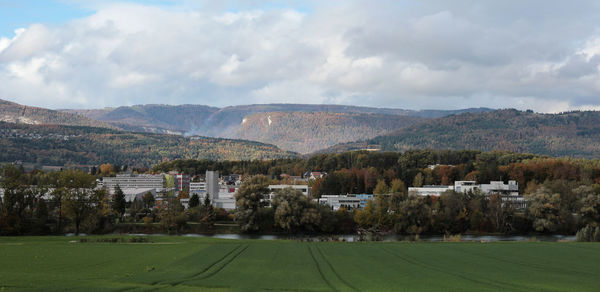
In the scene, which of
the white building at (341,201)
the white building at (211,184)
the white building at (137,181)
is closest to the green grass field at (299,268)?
the white building at (341,201)

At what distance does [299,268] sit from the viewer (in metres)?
35.2

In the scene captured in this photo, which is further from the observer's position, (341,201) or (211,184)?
(211,184)

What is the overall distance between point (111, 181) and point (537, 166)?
5376 inches

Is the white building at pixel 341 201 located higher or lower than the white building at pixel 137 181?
lower

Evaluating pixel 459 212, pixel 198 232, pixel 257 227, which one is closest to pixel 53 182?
pixel 198 232

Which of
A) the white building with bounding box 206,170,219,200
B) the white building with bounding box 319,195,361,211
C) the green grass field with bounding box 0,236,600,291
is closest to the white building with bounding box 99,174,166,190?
the white building with bounding box 206,170,219,200

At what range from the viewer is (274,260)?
40312 mm

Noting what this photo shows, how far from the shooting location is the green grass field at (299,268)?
27.0 meters

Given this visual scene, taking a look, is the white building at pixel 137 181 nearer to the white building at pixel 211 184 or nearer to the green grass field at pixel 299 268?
the white building at pixel 211 184

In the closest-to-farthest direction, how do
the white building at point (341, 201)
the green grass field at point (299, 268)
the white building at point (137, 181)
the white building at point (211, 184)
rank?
the green grass field at point (299, 268), the white building at point (341, 201), the white building at point (211, 184), the white building at point (137, 181)

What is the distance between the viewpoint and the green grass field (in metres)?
27.0

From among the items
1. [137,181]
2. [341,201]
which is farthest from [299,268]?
Answer: [137,181]

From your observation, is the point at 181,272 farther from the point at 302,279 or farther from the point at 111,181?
the point at 111,181

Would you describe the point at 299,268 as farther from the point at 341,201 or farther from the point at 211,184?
the point at 211,184
